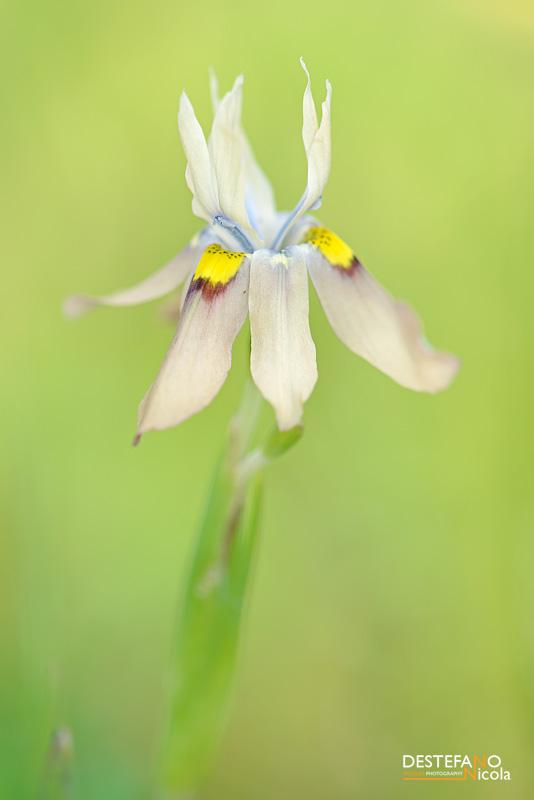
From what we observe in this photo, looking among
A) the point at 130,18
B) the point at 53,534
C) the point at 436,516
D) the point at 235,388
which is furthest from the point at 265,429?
the point at 130,18

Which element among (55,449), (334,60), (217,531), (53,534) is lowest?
(217,531)

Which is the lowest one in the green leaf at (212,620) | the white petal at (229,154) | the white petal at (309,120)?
the green leaf at (212,620)

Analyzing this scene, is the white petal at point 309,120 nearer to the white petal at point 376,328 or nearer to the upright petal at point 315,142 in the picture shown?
the upright petal at point 315,142

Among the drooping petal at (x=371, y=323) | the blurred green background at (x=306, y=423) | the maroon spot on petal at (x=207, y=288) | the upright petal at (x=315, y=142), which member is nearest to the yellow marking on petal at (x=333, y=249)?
the drooping petal at (x=371, y=323)

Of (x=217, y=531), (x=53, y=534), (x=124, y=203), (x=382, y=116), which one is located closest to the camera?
(x=217, y=531)

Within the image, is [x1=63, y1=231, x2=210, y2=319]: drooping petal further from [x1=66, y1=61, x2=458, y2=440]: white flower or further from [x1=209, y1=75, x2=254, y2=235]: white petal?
[x1=209, y1=75, x2=254, y2=235]: white petal

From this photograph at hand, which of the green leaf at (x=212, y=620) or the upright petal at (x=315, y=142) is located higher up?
the upright petal at (x=315, y=142)

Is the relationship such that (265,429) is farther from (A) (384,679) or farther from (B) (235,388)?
(A) (384,679)
